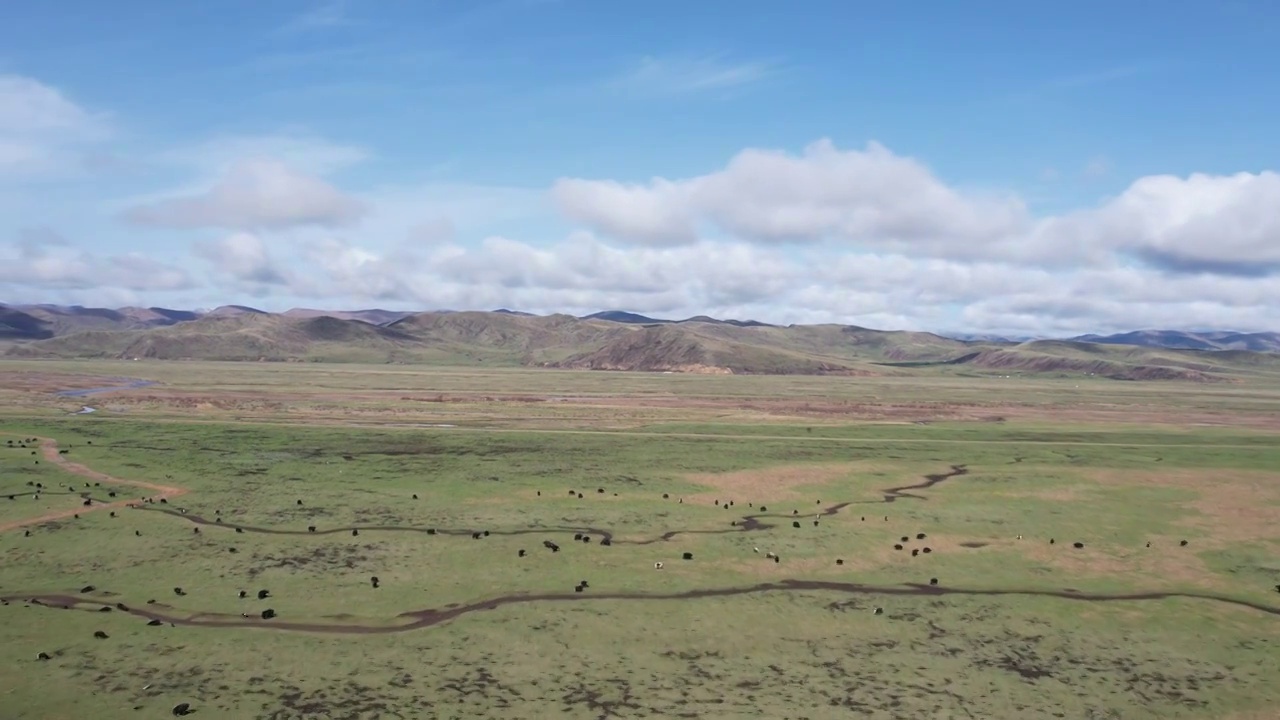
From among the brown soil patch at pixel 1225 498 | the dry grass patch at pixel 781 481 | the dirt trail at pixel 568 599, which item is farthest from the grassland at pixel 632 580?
the dry grass patch at pixel 781 481

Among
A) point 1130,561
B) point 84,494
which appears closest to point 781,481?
point 1130,561

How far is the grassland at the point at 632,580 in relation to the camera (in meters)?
23.0

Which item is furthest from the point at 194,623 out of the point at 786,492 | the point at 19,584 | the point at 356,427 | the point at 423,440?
the point at 356,427

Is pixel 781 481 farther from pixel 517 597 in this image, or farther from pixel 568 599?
pixel 517 597

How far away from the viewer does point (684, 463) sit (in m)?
62.4

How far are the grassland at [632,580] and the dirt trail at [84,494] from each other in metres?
0.31

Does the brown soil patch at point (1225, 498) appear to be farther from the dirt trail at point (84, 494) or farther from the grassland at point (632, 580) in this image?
the dirt trail at point (84, 494)

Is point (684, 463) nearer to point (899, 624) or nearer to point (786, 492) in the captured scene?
point (786, 492)

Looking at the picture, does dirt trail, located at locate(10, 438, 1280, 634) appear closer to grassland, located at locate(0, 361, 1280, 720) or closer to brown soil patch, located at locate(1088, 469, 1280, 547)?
grassland, located at locate(0, 361, 1280, 720)

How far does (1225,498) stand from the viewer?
5197 centimetres

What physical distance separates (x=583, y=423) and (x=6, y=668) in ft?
227

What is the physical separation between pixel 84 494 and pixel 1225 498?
67477mm

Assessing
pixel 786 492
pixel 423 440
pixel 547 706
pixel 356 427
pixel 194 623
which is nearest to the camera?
pixel 547 706

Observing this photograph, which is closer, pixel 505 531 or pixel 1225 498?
pixel 505 531
